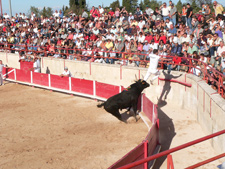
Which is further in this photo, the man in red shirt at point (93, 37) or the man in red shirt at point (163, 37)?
the man in red shirt at point (93, 37)

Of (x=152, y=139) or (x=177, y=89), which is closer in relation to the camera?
(x=152, y=139)

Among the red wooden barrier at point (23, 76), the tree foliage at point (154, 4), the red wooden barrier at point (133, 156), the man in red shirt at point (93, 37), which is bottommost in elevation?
the red wooden barrier at point (23, 76)

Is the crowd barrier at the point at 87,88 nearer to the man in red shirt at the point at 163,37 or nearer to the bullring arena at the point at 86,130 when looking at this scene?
the bullring arena at the point at 86,130

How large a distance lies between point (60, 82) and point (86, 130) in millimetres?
6331

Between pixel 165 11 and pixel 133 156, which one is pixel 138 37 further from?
pixel 133 156

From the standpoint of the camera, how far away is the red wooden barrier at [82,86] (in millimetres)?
15196

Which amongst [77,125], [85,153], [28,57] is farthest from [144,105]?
[28,57]

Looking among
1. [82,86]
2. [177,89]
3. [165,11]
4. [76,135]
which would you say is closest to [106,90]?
[82,86]

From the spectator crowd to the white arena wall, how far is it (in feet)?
1.78

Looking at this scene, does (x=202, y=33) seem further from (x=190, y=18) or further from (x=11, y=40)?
(x=11, y=40)

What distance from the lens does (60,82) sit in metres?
16.6

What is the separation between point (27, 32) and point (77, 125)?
1644 centimetres

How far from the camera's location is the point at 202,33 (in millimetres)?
15125

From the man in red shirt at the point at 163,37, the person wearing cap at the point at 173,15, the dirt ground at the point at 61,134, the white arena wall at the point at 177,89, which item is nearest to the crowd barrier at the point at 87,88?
the dirt ground at the point at 61,134
